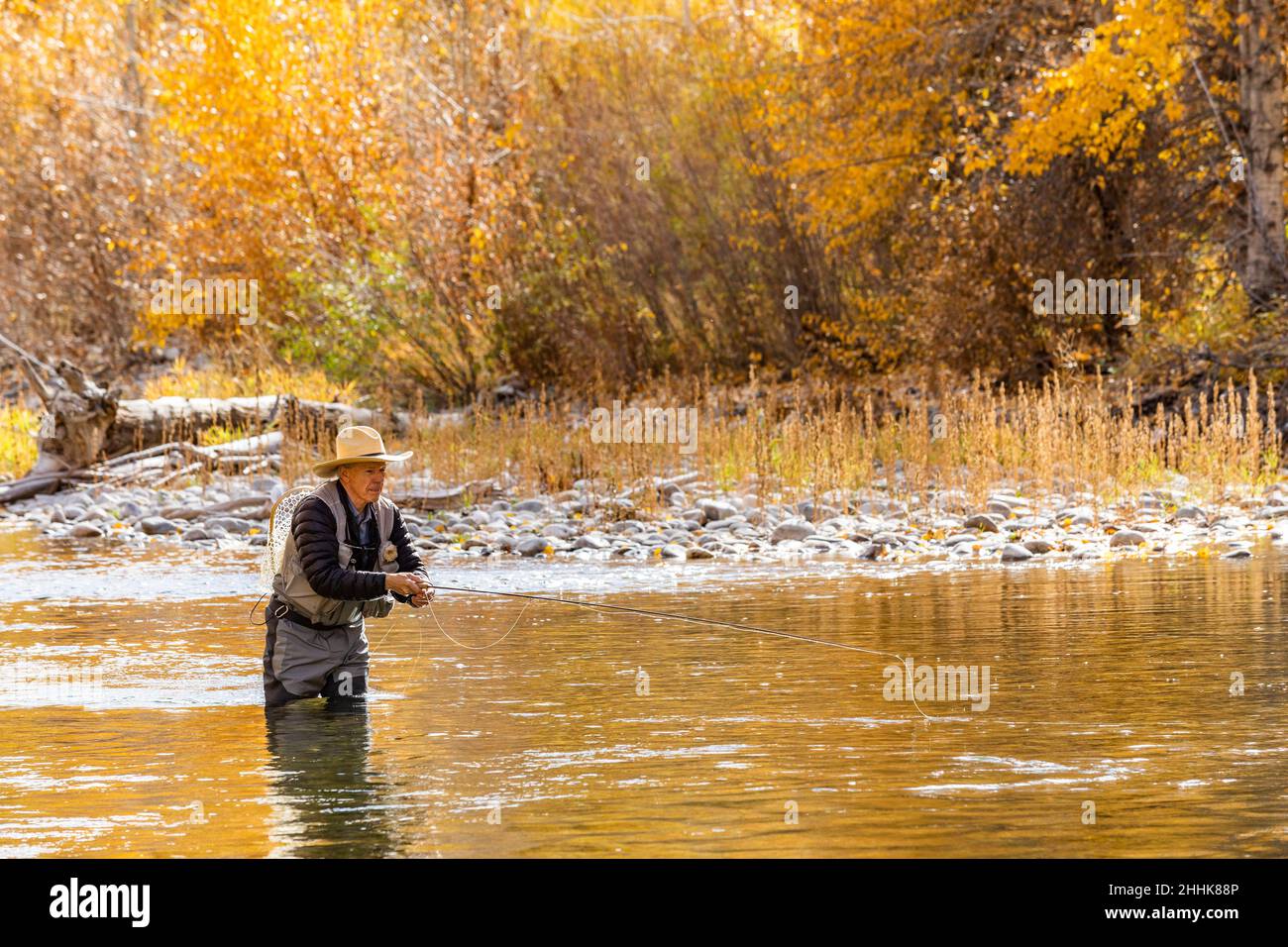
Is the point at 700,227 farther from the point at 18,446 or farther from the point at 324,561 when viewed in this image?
the point at 324,561

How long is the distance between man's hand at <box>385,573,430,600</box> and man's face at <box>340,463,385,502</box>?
1.27 ft

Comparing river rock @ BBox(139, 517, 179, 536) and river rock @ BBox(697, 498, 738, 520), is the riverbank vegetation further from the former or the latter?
river rock @ BBox(139, 517, 179, 536)

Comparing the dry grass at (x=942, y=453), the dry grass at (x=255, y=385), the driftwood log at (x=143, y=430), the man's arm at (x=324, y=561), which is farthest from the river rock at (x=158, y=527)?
the man's arm at (x=324, y=561)

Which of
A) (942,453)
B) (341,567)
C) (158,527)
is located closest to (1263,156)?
(942,453)

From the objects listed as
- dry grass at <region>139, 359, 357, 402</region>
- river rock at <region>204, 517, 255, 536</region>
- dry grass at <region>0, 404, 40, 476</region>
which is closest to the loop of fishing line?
river rock at <region>204, 517, 255, 536</region>

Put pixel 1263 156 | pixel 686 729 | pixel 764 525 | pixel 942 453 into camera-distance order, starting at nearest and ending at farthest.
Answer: pixel 686 729, pixel 764 525, pixel 942 453, pixel 1263 156

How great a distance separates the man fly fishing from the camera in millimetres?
7773

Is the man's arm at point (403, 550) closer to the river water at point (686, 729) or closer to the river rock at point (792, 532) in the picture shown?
the river water at point (686, 729)

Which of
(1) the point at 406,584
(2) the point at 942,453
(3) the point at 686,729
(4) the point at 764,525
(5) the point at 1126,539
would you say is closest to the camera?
(3) the point at 686,729

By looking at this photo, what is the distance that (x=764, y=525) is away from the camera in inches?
595

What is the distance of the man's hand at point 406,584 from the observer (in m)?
7.66

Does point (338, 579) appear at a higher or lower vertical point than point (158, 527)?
higher

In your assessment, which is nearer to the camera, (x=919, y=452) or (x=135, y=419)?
(x=919, y=452)

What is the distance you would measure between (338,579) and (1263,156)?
1402 cm
